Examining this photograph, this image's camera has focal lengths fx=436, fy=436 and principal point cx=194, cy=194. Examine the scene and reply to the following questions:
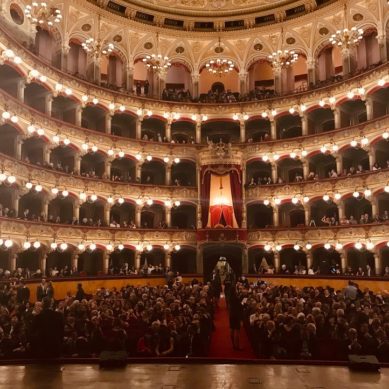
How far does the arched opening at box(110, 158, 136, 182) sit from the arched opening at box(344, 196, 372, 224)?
687 inches

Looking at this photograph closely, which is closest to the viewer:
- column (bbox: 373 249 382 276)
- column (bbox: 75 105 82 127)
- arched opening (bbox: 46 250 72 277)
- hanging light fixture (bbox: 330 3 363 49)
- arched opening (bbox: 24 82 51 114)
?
column (bbox: 373 249 382 276)

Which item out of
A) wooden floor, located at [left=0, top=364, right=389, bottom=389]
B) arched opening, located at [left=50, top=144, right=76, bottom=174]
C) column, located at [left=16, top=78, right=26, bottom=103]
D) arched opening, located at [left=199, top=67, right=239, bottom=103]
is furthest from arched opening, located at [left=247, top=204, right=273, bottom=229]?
wooden floor, located at [left=0, top=364, right=389, bottom=389]

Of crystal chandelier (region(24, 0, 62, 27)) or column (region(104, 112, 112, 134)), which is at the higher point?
crystal chandelier (region(24, 0, 62, 27))

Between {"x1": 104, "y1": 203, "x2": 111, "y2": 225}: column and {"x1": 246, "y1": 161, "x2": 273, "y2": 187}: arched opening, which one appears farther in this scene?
{"x1": 246, "y1": 161, "x2": 273, "y2": 187}: arched opening

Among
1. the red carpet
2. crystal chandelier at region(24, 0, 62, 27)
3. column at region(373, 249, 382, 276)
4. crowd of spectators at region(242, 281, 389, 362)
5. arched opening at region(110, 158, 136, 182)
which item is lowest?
the red carpet

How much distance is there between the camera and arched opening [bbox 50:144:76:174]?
3266cm

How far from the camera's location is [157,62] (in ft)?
127

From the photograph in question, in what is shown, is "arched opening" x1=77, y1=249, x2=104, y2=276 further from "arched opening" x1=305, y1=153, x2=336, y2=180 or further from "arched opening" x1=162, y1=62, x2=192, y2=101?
"arched opening" x1=305, y1=153, x2=336, y2=180

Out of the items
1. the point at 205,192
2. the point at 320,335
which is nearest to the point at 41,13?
the point at 205,192

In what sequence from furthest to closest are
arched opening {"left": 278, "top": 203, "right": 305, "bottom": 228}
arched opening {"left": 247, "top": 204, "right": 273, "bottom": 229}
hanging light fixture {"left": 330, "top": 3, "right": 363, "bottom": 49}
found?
arched opening {"left": 247, "top": 204, "right": 273, "bottom": 229} < arched opening {"left": 278, "top": 203, "right": 305, "bottom": 228} < hanging light fixture {"left": 330, "top": 3, "right": 363, "bottom": 49}

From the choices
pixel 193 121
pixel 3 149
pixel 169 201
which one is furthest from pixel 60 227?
pixel 193 121

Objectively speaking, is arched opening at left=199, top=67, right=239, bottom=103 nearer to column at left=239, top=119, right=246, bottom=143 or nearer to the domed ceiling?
column at left=239, top=119, right=246, bottom=143

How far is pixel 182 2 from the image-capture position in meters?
37.2

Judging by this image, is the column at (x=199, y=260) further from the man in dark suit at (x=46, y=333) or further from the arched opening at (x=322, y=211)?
the man in dark suit at (x=46, y=333)
